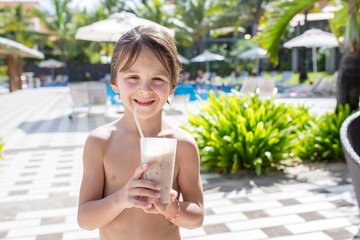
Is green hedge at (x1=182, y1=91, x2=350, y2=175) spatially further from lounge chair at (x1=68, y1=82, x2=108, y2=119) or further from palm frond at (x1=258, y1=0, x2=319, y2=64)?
lounge chair at (x1=68, y1=82, x2=108, y2=119)

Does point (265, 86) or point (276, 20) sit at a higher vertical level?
point (276, 20)

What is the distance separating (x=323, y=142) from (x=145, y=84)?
13.5 feet

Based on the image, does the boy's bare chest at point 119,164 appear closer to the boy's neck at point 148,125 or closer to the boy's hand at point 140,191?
the boy's neck at point 148,125

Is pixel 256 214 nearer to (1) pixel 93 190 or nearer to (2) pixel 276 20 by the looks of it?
(1) pixel 93 190

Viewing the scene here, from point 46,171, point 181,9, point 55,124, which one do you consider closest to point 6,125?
point 55,124

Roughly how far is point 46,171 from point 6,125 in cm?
500

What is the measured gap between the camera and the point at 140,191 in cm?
103

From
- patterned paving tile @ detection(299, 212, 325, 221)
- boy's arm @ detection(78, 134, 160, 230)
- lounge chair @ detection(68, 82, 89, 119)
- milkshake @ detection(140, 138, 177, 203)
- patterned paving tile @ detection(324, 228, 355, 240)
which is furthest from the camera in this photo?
lounge chair @ detection(68, 82, 89, 119)

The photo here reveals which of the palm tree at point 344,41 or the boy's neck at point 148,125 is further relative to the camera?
the palm tree at point 344,41

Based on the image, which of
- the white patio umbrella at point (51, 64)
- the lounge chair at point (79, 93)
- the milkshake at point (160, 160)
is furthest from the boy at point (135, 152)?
the white patio umbrella at point (51, 64)

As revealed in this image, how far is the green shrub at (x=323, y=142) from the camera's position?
480 cm

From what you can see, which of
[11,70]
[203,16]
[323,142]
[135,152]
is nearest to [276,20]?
[323,142]

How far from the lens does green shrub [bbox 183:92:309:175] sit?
174 inches

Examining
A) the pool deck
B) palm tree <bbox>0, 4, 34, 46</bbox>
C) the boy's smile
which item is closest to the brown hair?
the boy's smile
